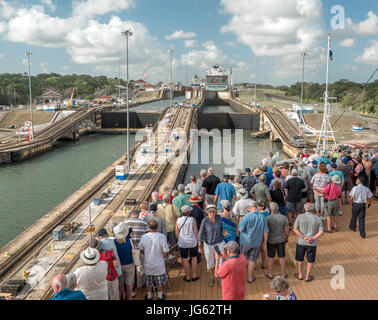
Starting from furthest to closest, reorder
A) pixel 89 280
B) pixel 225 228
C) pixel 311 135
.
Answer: pixel 311 135 < pixel 225 228 < pixel 89 280

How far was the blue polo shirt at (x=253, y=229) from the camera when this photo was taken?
6.12 metres

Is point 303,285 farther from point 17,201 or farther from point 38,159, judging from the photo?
point 38,159

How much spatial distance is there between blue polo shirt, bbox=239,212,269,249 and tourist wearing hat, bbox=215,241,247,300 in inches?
60.3

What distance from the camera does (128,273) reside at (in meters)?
5.70

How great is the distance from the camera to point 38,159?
3488 centimetres

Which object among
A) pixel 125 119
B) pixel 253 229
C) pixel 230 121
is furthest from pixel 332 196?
pixel 125 119

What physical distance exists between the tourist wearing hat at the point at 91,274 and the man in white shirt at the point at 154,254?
1.03 m

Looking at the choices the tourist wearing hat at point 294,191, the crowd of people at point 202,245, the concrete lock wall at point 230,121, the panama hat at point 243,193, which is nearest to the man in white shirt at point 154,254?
the crowd of people at point 202,245

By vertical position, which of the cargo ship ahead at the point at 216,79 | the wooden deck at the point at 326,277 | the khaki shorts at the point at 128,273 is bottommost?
the wooden deck at the point at 326,277

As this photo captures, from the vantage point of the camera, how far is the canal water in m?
18.9

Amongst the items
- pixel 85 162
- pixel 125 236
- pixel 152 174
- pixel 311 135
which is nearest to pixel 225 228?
pixel 125 236

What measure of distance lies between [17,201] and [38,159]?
14387 millimetres

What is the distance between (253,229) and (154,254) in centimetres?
180

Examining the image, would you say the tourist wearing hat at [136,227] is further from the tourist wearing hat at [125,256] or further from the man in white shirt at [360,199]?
the man in white shirt at [360,199]
